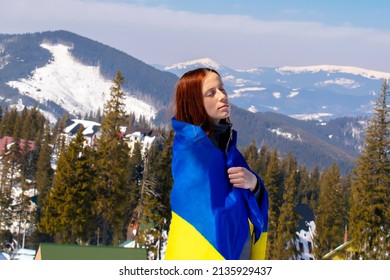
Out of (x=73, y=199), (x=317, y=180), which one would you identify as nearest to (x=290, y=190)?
(x=73, y=199)

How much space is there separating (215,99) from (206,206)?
581mm

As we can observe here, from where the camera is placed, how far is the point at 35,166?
85.6 meters

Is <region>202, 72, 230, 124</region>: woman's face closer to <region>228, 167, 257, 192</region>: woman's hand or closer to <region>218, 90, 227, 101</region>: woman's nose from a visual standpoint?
<region>218, 90, 227, 101</region>: woman's nose

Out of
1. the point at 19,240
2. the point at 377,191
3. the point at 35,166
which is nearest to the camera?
the point at 377,191

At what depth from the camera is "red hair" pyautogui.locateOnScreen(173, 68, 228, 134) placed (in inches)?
127

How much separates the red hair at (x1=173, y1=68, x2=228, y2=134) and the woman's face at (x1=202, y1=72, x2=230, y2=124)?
0.02 metres

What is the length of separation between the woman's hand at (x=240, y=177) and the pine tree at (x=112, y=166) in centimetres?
3757

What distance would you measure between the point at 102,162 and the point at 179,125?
3839 cm

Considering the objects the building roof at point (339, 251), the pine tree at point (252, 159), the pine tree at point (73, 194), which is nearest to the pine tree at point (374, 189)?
the building roof at point (339, 251)

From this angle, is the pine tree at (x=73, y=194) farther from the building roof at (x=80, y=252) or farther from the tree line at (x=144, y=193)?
the building roof at (x=80, y=252)

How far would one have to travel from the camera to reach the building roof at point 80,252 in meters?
23.1

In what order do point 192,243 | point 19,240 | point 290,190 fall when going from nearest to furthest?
point 192,243 → point 290,190 → point 19,240
